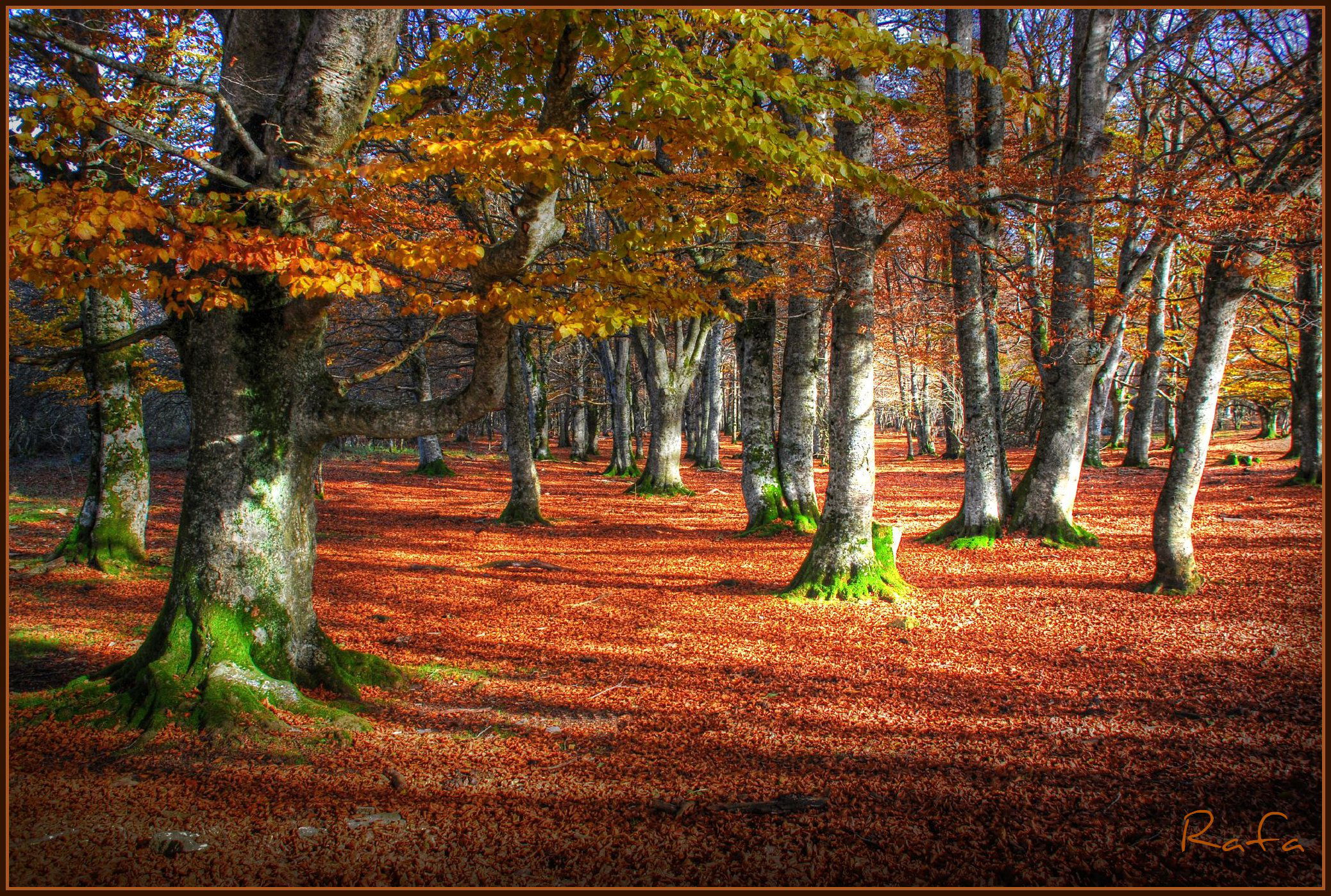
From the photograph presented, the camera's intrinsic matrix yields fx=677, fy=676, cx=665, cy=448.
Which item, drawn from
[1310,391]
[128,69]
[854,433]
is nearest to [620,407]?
[854,433]

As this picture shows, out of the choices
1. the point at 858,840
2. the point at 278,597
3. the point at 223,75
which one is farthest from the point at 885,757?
the point at 223,75

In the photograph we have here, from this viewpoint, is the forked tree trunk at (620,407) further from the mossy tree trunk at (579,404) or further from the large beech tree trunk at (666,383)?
the large beech tree trunk at (666,383)

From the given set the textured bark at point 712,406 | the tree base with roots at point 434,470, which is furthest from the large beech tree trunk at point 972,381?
the tree base with roots at point 434,470

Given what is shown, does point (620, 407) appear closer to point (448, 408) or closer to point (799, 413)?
point (799, 413)

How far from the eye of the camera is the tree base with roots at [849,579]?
24.5 feet

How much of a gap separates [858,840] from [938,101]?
10.9 meters

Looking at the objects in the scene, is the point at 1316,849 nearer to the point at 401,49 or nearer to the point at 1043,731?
the point at 1043,731

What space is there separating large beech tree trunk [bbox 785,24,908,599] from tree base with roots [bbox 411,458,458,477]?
739 inches

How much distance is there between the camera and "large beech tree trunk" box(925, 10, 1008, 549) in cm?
1026

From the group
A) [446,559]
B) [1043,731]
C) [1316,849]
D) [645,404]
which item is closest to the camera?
[1316,849]

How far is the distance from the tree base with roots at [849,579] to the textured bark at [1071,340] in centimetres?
391

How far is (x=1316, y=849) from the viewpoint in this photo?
120 inches

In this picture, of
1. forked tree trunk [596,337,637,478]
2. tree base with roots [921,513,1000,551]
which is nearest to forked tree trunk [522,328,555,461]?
forked tree trunk [596,337,637,478]

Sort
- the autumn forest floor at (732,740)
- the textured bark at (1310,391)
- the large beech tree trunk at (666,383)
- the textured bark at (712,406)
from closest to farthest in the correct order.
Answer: the autumn forest floor at (732,740) < the textured bark at (1310,391) < the large beech tree trunk at (666,383) < the textured bark at (712,406)
